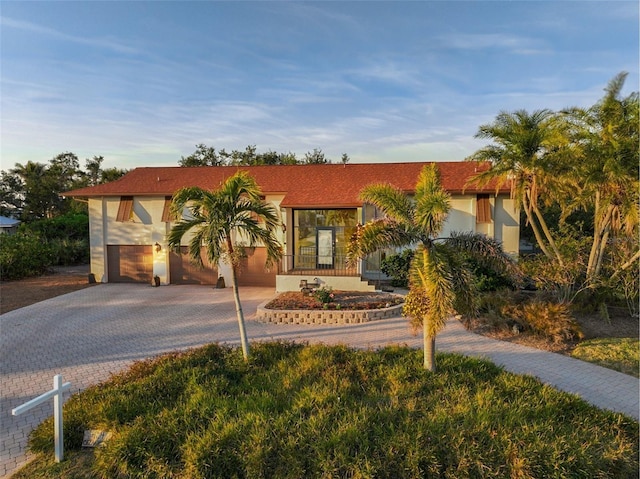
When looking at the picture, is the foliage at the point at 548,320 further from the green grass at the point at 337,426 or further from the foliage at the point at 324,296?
the foliage at the point at 324,296

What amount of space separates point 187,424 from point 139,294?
13.3 m

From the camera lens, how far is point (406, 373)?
702 cm

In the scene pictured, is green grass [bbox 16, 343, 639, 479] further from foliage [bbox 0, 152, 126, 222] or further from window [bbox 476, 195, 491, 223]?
foliage [bbox 0, 152, 126, 222]

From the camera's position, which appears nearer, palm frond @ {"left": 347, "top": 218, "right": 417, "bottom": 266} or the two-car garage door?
palm frond @ {"left": 347, "top": 218, "right": 417, "bottom": 266}

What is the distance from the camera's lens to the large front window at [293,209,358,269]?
58.9 ft

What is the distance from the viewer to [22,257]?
68.5ft

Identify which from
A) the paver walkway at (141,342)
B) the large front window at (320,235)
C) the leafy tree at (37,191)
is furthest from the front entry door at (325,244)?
the leafy tree at (37,191)

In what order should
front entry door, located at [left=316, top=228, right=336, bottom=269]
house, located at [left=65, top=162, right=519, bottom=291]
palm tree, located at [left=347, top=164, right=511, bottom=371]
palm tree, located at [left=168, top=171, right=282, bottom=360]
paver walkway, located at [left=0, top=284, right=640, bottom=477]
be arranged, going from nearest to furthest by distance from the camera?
palm tree, located at [left=347, top=164, right=511, bottom=371] < paver walkway, located at [left=0, top=284, right=640, bottom=477] < palm tree, located at [left=168, top=171, right=282, bottom=360] < house, located at [left=65, top=162, right=519, bottom=291] < front entry door, located at [left=316, top=228, right=336, bottom=269]

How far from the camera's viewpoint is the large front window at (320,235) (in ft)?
58.9

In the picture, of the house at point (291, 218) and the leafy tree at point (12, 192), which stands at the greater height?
the leafy tree at point (12, 192)

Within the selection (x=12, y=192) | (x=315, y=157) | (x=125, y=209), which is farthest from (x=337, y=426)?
(x=12, y=192)

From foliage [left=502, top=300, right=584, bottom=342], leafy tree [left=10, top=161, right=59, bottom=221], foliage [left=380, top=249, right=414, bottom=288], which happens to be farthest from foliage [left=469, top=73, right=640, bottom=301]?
leafy tree [left=10, top=161, right=59, bottom=221]

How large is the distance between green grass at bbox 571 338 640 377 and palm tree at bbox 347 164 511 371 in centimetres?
439

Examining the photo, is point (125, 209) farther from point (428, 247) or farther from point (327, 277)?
point (428, 247)
